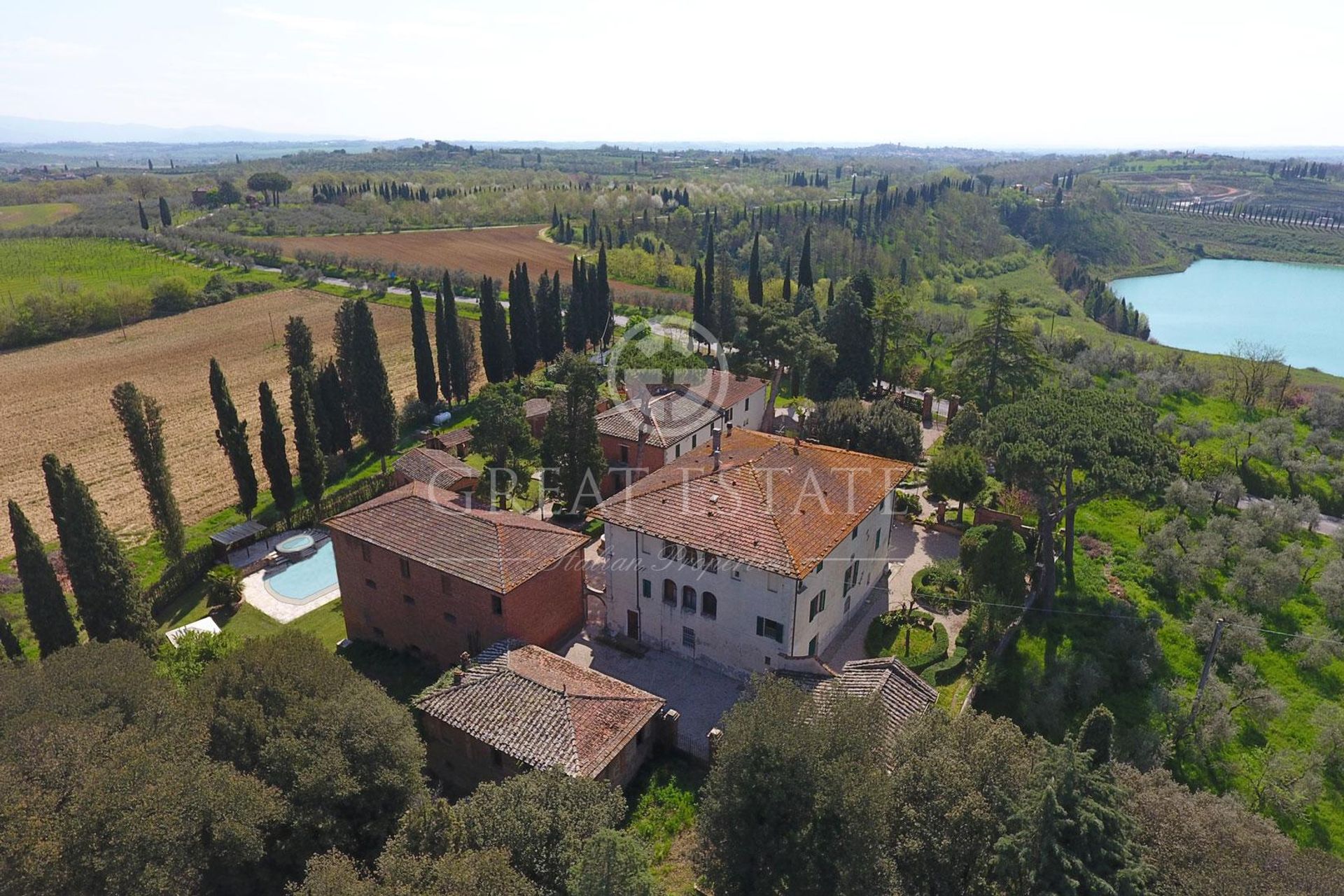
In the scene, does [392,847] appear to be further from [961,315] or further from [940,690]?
[961,315]

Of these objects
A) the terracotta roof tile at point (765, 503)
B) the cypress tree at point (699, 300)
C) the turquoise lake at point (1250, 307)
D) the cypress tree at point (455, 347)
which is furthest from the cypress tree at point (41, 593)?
the turquoise lake at point (1250, 307)

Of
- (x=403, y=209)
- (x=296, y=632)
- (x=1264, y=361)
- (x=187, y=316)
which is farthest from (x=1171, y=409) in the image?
(x=403, y=209)

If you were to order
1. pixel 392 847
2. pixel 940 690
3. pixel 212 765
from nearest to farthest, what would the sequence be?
pixel 392 847 → pixel 212 765 → pixel 940 690

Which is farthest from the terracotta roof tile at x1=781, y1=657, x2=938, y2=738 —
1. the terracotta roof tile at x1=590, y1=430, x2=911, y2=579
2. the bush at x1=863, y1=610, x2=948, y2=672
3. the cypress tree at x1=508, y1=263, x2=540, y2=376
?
the cypress tree at x1=508, y1=263, x2=540, y2=376

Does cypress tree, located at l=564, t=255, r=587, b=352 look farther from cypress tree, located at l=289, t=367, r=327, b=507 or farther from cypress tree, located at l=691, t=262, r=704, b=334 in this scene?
cypress tree, located at l=289, t=367, r=327, b=507

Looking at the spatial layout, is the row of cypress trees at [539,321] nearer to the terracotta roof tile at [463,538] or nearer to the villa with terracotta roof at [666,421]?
the villa with terracotta roof at [666,421]

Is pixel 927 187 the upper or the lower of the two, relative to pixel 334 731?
upper
